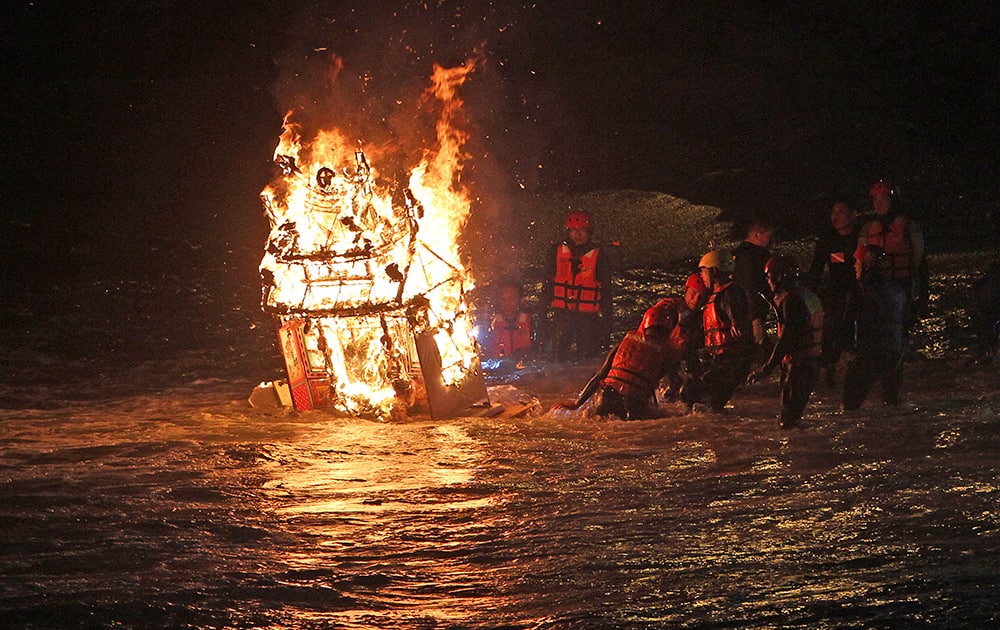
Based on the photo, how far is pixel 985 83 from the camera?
34.0 metres

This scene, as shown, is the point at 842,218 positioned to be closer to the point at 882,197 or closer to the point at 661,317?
the point at 882,197

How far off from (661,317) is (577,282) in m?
4.33

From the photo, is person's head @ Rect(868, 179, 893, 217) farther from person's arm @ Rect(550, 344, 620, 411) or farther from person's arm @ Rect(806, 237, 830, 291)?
person's arm @ Rect(550, 344, 620, 411)

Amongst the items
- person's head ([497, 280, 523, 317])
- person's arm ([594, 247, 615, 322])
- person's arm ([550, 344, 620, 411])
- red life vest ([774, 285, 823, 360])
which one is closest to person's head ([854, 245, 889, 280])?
red life vest ([774, 285, 823, 360])

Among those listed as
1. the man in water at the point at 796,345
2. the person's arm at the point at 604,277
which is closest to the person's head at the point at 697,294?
the man in water at the point at 796,345

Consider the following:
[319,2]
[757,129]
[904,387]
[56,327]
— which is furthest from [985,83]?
[56,327]

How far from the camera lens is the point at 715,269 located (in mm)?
12062

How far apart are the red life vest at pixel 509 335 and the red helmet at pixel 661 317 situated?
470cm

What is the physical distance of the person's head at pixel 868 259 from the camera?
12203 mm

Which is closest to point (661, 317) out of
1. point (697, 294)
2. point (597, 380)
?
point (697, 294)

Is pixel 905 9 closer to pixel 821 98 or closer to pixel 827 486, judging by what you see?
pixel 821 98

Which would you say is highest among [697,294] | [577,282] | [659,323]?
[577,282]

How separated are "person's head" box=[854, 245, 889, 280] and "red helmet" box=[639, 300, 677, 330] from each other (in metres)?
1.99

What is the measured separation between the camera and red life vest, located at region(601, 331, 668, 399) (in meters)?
11.7
